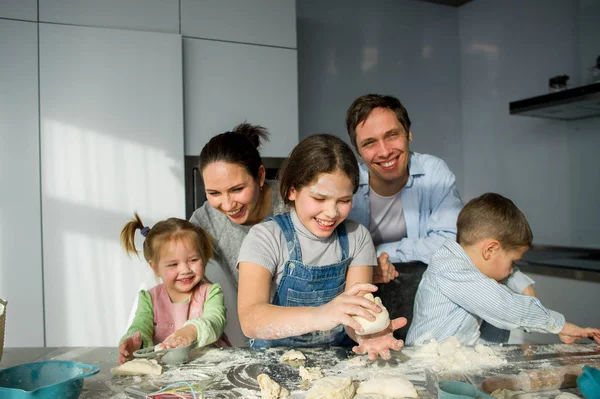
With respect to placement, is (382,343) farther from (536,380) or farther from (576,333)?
(576,333)

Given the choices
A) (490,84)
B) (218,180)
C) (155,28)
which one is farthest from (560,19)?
(218,180)

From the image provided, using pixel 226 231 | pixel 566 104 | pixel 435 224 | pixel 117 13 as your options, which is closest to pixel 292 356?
pixel 226 231

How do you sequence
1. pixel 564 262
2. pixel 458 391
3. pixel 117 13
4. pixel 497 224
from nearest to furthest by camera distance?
pixel 458 391
pixel 497 224
pixel 117 13
pixel 564 262

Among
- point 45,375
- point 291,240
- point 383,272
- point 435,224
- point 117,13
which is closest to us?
point 45,375

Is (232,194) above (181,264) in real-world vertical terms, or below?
above

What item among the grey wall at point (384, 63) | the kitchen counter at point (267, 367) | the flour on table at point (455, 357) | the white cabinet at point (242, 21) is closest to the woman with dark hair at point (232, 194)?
the kitchen counter at point (267, 367)

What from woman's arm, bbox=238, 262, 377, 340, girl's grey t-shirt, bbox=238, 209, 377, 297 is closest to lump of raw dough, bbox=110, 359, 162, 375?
woman's arm, bbox=238, 262, 377, 340

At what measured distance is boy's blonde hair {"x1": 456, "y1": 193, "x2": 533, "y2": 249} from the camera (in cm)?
144

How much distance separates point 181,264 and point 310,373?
684 millimetres

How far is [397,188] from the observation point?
6.22 ft

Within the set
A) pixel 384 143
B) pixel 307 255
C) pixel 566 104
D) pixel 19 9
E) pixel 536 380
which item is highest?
pixel 19 9

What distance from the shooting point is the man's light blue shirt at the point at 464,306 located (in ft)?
4.36

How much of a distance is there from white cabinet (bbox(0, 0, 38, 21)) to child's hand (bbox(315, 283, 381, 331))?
6.87 feet

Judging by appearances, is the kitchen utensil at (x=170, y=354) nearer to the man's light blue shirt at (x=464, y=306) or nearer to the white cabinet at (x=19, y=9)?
the man's light blue shirt at (x=464, y=306)
